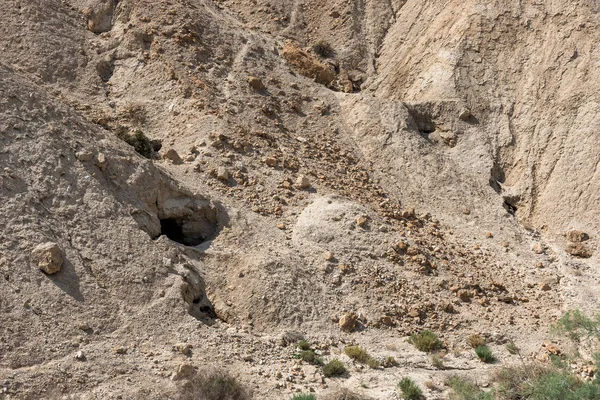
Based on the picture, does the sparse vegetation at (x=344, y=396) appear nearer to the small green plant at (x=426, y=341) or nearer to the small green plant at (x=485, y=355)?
the small green plant at (x=426, y=341)

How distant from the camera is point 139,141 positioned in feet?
54.3

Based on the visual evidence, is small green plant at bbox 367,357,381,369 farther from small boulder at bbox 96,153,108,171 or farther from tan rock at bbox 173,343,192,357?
small boulder at bbox 96,153,108,171

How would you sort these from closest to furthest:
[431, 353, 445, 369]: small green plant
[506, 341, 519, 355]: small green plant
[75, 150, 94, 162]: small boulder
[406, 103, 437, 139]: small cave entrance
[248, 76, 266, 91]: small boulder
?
[431, 353, 445, 369]: small green plant, [506, 341, 519, 355]: small green plant, [75, 150, 94, 162]: small boulder, [248, 76, 266, 91]: small boulder, [406, 103, 437, 139]: small cave entrance

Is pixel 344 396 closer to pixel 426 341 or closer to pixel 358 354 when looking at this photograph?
pixel 358 354

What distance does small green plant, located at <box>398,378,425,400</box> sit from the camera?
11305 mm

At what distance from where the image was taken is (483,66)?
20094 millimetres

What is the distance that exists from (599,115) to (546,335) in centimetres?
688

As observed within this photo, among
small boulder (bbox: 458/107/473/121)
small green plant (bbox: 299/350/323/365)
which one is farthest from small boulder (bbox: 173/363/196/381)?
small boulder (bbox: 458/107/473/121)

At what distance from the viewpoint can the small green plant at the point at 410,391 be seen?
1130 centimetres

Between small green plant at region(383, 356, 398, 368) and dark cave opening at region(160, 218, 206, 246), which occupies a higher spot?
small green plant at region(383, 356, 398, 368)

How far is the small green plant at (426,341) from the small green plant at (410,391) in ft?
5.25

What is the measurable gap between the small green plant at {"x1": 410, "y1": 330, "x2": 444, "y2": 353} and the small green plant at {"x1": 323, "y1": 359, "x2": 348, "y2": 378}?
1.76 m

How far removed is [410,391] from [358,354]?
54.6 inches

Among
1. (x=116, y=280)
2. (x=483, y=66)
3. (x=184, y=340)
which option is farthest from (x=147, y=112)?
(x=483, y=66)
